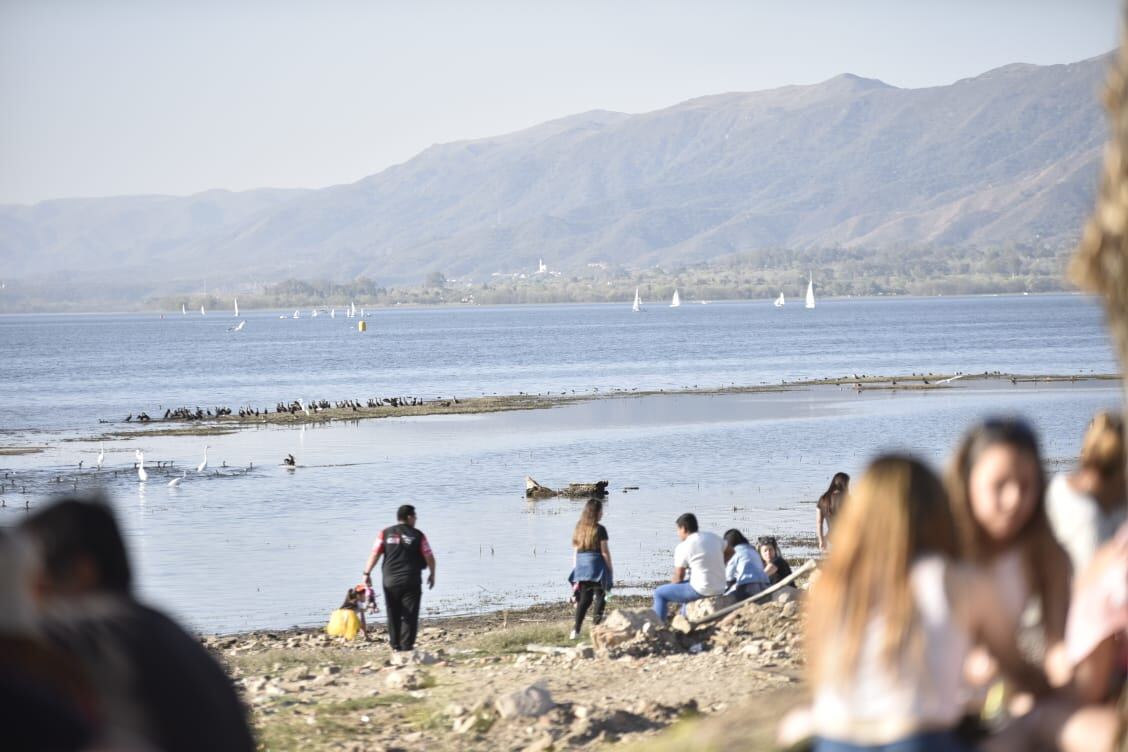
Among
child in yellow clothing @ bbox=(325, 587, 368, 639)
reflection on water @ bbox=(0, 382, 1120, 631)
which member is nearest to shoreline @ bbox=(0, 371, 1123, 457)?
reflection on water @ bbox=(0, 382, 1120, 631)

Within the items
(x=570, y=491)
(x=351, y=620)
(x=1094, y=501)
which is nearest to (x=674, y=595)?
(x=351, y=620)

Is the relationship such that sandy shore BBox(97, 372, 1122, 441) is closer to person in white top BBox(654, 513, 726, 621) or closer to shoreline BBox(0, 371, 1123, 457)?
shoreline BBox(0, 371, 1123, 457)

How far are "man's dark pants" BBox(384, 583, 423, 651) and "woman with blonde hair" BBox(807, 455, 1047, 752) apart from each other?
9.84m

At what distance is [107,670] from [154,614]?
0.33 metres

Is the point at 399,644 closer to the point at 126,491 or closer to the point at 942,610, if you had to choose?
the point at 942,610

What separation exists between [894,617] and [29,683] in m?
2.35

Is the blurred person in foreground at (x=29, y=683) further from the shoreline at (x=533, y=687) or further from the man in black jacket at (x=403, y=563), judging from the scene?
the man in black jacket at (x=403, y=563)

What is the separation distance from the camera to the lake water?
80.2 feet

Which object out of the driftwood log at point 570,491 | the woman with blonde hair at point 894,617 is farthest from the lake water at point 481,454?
the woman with blonde hair at point 894,617

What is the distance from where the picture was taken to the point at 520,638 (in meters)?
16.0

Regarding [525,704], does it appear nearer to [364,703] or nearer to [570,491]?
[364,703]

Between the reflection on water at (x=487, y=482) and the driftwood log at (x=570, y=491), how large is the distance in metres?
0.43

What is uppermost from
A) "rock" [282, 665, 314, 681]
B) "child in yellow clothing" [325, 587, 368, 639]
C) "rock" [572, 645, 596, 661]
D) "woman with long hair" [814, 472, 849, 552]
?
"woman with long hair" [814, 472, 849, 552]

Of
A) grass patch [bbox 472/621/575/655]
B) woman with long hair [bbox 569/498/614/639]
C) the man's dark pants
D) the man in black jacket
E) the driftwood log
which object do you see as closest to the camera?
the man in black jacket
